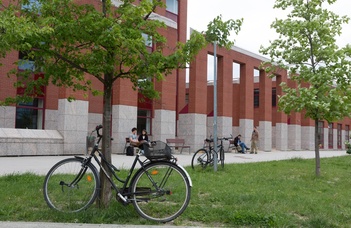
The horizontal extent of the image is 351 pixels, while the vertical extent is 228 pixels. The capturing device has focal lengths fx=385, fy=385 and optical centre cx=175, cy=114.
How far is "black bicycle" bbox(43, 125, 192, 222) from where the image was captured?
5477 millimetres

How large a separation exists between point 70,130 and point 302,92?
1114cm

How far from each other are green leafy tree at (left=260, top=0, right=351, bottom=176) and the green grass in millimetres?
2423

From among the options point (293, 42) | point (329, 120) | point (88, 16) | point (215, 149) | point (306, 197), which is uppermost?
point (293, 42)

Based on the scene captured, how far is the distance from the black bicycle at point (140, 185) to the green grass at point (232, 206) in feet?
0.64

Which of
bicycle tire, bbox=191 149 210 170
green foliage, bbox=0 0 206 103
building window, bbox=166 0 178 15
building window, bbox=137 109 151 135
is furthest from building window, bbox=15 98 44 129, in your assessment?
green foliage, bbox=0 0 206 103

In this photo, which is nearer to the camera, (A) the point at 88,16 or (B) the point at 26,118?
(A) the point at 88,16

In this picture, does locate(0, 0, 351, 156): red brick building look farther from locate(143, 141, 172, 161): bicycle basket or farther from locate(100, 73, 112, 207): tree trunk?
locate(143, 141, 172, 161): bicycle basket

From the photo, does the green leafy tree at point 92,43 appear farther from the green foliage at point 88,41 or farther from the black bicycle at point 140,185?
the black bicycle at point 140,185

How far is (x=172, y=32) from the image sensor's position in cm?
2270

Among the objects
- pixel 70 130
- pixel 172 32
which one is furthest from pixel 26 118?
pixel 172 32

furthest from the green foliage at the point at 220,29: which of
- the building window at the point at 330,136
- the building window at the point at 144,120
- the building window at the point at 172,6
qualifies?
the building window at the point at 330,136

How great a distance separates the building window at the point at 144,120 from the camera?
2336 centimetres

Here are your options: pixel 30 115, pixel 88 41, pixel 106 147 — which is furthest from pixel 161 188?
pixel 30 115

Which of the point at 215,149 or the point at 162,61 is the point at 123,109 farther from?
the point at 162,61
